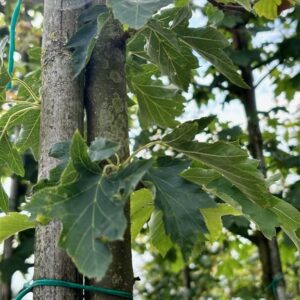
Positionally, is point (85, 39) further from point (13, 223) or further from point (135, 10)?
point (13, 223)

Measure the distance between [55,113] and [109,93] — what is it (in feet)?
0.30

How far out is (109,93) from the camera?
0.80 metres

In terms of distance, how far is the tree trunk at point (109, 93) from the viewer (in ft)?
2.52

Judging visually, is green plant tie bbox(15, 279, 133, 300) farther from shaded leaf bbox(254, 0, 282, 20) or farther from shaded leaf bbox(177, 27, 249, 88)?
shaded leaf bbox(254, 0, 282, 20)

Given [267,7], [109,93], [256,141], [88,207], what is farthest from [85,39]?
[256,141]

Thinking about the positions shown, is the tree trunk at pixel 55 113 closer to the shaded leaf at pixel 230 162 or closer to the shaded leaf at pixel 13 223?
the shaded leaf at pixel 13 223

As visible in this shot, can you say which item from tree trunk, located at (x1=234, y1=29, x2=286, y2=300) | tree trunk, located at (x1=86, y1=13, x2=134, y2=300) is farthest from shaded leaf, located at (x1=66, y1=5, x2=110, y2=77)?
tree trunk, located at (x1=234, y1=29, x2=286, y2=300)

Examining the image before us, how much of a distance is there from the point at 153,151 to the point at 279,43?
772 millimetres

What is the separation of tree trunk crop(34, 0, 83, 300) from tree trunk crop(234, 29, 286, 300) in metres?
1.41

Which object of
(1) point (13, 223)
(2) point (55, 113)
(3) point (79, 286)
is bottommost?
(3) point (79, 286)

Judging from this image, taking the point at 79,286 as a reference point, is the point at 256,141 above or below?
above

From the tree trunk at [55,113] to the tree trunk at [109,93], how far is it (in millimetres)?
23

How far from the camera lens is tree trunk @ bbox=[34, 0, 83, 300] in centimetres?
69

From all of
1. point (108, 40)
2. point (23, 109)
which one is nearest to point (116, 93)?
point (108, 40)
